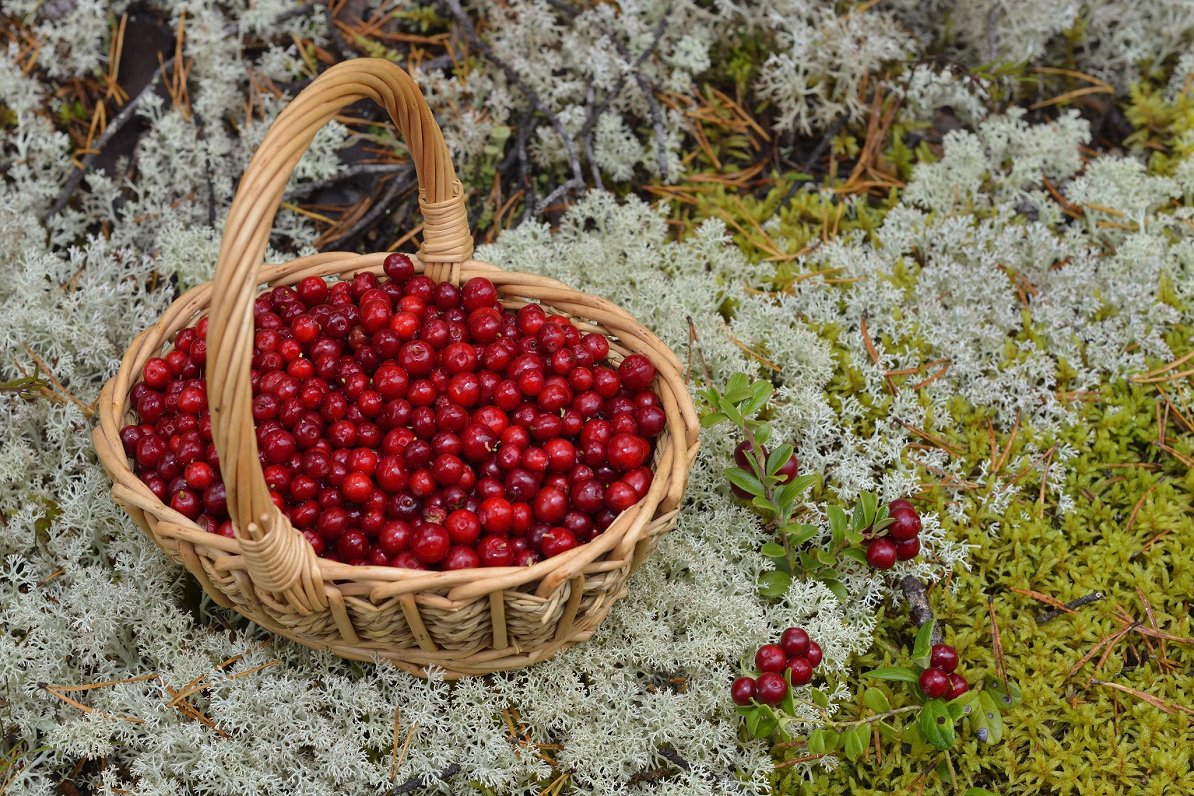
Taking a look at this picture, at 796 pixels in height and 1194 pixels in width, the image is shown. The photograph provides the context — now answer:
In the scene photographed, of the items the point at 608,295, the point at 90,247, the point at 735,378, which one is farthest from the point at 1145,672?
the point at 90,247

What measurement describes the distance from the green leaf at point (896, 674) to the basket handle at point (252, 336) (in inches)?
57.3

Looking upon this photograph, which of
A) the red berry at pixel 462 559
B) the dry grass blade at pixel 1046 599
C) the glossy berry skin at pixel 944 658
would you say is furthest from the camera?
the dry grass blade at pixel 1046 599

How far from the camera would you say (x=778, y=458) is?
2.84 meters

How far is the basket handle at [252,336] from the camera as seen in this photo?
1.98 meters

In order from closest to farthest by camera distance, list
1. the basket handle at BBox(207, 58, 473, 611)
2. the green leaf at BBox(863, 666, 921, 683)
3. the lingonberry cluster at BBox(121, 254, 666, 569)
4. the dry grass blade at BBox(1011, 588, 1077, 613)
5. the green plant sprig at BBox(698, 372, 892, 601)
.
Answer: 1. the basket handle at BBox(207, 58, 473, 611)
2. the lingonberry cluster at BBox(121, 254, 666, 569)
3. the green leaf at BBox(863, 666, 921, 683)
4. the green plant sprig at BBox(698, 372, 892, 601)
5. the dry grass blade at BBox(1011, 588, 1077, 613)

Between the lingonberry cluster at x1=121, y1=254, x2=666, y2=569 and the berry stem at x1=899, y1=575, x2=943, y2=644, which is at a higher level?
the lingonberry cluster at x1=121, y1=254, x2=666, y2=569

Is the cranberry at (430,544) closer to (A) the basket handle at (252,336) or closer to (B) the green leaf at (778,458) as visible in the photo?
(A) the basket handle at (252,336)

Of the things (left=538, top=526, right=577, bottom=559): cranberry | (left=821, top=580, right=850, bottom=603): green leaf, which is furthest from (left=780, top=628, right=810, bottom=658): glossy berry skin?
(left=538, top=526, right=577, bottom=559): cranberry

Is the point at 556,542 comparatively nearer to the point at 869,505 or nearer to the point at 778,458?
the point at 778,458

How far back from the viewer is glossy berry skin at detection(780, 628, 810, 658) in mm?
2664

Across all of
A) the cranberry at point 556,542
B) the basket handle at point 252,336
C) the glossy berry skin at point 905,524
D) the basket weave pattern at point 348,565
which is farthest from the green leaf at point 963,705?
the basket handle at point 252,336

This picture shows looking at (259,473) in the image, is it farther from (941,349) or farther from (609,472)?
(941,349)

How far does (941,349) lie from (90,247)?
→ 314cm

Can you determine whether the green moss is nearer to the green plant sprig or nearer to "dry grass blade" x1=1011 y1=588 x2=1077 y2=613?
"dry grass blade" x1=1011 y1=588 x2=1077 y2=613
